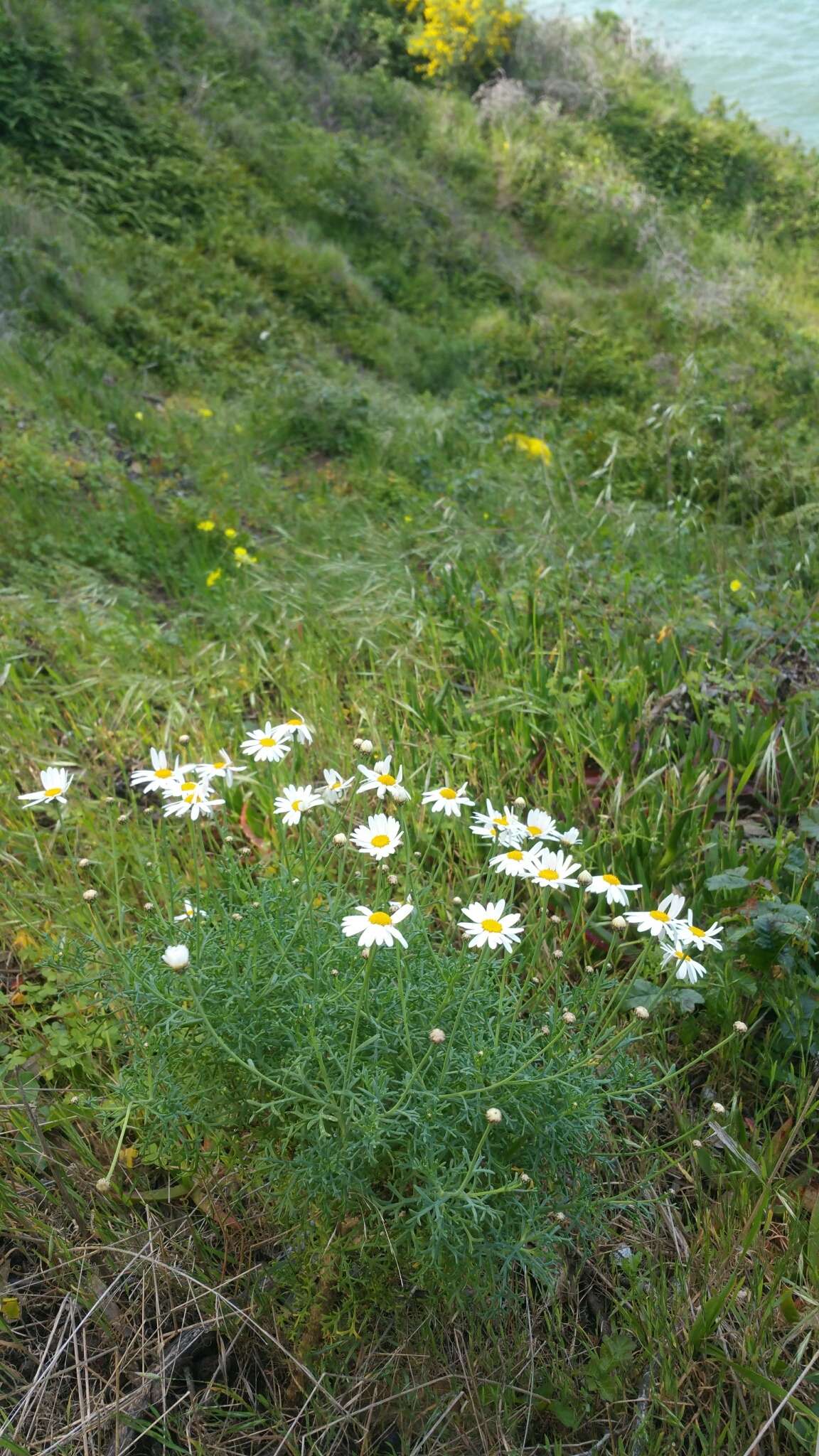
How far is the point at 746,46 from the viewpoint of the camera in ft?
47.6

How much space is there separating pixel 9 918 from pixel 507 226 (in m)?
10.6

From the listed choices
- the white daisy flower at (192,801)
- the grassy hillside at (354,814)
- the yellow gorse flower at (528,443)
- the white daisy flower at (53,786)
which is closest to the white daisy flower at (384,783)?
the grassy hillside at (354,814)

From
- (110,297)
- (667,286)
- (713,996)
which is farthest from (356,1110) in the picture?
(667,286)

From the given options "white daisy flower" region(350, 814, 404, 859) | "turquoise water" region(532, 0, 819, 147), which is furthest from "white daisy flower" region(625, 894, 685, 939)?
"turquoise water" region(532, 0, 819, 147)

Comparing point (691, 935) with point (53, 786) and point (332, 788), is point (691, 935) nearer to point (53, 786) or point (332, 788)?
point (332, 788)

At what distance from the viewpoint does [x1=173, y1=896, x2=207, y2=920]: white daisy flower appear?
151 centimetres

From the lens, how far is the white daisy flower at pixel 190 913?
151 centimetres

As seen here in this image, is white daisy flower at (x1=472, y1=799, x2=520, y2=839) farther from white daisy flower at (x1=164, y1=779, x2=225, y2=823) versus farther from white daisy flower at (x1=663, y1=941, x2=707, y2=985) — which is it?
white daisy flower at (x1=164, y1=779, x2=225, y2=823)

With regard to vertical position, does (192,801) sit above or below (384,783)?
below

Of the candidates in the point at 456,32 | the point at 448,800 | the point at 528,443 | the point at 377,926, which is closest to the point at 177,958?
the point at 377,926

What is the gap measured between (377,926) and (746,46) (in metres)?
17.9

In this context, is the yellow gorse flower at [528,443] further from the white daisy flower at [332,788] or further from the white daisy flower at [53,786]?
the white daisy flower at [53,786]

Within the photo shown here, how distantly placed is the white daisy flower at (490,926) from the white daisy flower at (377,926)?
120mm

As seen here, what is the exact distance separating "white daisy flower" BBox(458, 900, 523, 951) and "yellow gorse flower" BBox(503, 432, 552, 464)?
4.63m
